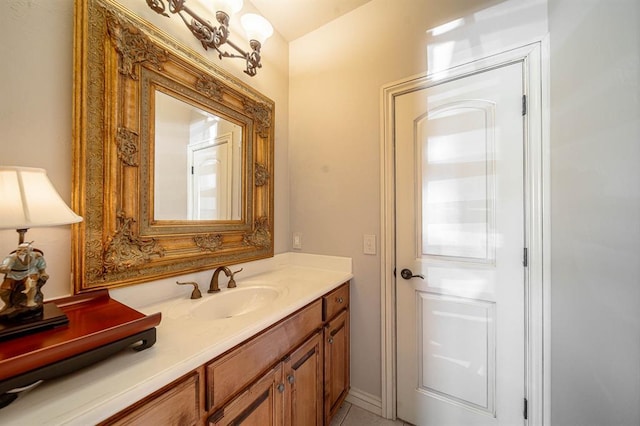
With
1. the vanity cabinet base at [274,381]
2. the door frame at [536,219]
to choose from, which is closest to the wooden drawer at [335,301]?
the vanity cabinet base at [274,381]

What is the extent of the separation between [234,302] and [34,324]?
776 mm

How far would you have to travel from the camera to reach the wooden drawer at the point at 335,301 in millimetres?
1361

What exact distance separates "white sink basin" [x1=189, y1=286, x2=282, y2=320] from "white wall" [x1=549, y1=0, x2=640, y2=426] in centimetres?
142

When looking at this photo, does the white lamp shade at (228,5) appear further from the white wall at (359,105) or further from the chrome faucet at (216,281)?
the chrome faucet at (216,281)

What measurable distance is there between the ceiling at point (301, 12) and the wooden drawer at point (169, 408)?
7.13 feet

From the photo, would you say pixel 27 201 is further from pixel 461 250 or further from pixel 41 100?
pixel 461 250

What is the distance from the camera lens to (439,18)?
141cm

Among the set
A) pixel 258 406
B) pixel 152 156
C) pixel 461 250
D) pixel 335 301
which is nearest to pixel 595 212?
pixel 461 250

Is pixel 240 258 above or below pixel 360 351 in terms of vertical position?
above

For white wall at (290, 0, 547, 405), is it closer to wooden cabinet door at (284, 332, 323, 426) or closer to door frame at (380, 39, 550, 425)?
door frame at (380, 39, 550, 425)

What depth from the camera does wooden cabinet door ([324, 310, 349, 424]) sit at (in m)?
1.35

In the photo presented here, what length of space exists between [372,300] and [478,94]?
1398mm

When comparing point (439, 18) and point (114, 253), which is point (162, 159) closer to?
point (114, 253)

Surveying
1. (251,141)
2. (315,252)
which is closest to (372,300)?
(315,252)
